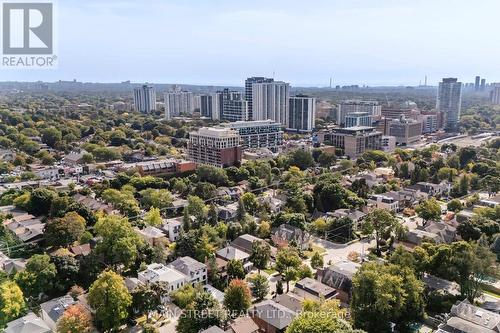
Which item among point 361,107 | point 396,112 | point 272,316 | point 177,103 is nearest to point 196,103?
point 177,103

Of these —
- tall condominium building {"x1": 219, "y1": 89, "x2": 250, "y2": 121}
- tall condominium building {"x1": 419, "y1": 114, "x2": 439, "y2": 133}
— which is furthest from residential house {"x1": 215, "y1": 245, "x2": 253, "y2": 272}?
tall condominium building {"x1": 419, "y1": 114, "x2": 439, "y2": 133}

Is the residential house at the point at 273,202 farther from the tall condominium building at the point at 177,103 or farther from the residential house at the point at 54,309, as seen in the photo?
the tall condominium building at the point at 177,103

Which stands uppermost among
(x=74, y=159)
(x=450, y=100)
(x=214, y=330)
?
(x=450, y=100)

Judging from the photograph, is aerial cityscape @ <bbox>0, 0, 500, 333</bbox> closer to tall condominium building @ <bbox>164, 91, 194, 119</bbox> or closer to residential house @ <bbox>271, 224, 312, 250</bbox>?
residential house @ <bbox>271, 224, 312, 250</bbox>

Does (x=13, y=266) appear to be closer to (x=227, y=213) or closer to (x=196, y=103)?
(x=227, y=213)

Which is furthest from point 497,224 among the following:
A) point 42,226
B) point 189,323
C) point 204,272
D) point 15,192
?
point 15,192

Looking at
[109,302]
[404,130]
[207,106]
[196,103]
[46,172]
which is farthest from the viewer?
[196,103]

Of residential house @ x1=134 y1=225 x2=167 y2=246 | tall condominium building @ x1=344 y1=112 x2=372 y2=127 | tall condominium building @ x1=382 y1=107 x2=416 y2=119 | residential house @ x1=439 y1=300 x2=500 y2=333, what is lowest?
residential house @ x1=439 y1=300 x2=500 y2=333
